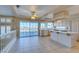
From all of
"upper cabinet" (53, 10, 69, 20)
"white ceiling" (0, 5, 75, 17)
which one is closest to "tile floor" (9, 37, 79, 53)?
"white ceiling" (0, 5, 75, 17)

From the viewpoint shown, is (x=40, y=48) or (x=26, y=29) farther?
(x=26, y=29)

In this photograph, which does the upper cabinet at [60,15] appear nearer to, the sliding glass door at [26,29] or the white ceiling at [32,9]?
the white ceiling at [32,9]

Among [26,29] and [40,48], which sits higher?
[26,29]

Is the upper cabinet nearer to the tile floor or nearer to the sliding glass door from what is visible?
the tile floor

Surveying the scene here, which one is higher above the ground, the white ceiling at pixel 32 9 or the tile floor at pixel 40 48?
the white ceiling at pixel 32 9

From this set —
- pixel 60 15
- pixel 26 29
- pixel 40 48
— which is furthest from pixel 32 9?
pixel 26 29

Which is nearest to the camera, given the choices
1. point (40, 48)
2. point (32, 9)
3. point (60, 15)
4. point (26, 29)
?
point (32, 9)

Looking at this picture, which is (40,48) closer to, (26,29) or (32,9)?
(32,9)

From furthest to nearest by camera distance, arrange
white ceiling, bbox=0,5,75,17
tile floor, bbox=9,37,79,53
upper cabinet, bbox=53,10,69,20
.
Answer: upper cabinet, bbox=53,10,69,20
tile floor, bbox=9,37,79,53
white ceiling, bbox=0,5,75,17

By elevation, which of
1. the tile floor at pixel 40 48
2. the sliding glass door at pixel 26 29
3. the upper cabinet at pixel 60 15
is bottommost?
the tile floor at pixel 40 48

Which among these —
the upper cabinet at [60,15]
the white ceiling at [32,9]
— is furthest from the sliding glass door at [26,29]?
the upper cabinet at [60,15]
